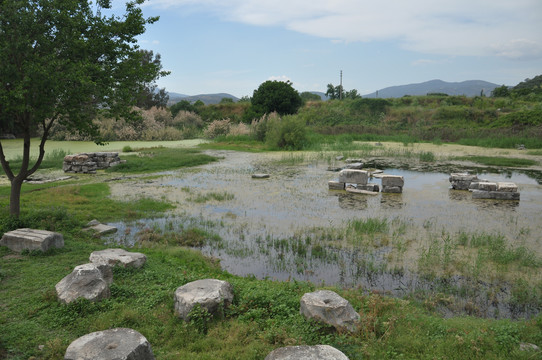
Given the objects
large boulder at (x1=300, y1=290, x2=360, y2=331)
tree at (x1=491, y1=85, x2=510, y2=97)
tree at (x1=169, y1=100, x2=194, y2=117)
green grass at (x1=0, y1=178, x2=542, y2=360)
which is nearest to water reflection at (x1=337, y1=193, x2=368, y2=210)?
green grass at (x1=0, y1=178, x2=542, y2=360)

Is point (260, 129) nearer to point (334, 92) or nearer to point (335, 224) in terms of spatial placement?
point (335, 224)

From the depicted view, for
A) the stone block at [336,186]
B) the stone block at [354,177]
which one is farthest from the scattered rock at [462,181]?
the stone block at [336,186]

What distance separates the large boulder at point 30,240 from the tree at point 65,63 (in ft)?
4.04

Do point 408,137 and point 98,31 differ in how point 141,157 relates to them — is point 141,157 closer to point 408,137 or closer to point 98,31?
point 98,31

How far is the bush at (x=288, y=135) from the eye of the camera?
24.2 metres

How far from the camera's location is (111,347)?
11.2ft

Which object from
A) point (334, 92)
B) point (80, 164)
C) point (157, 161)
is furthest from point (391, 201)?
point (334, 92)

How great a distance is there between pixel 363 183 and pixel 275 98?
85.3ft

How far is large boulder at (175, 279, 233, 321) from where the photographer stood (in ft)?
14.2

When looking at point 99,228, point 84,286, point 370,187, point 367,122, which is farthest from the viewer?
point 367,122

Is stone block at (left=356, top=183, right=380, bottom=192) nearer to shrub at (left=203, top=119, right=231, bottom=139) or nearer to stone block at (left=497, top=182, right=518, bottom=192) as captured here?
stone block at (left=497, top=182, right=518, bottom=192)

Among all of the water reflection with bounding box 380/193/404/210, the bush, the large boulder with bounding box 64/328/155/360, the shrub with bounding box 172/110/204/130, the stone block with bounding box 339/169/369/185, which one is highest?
the shrub with bounding box 172/110/204/130

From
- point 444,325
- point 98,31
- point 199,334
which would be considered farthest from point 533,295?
point 98,31

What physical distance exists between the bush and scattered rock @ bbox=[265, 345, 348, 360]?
21.0 m
